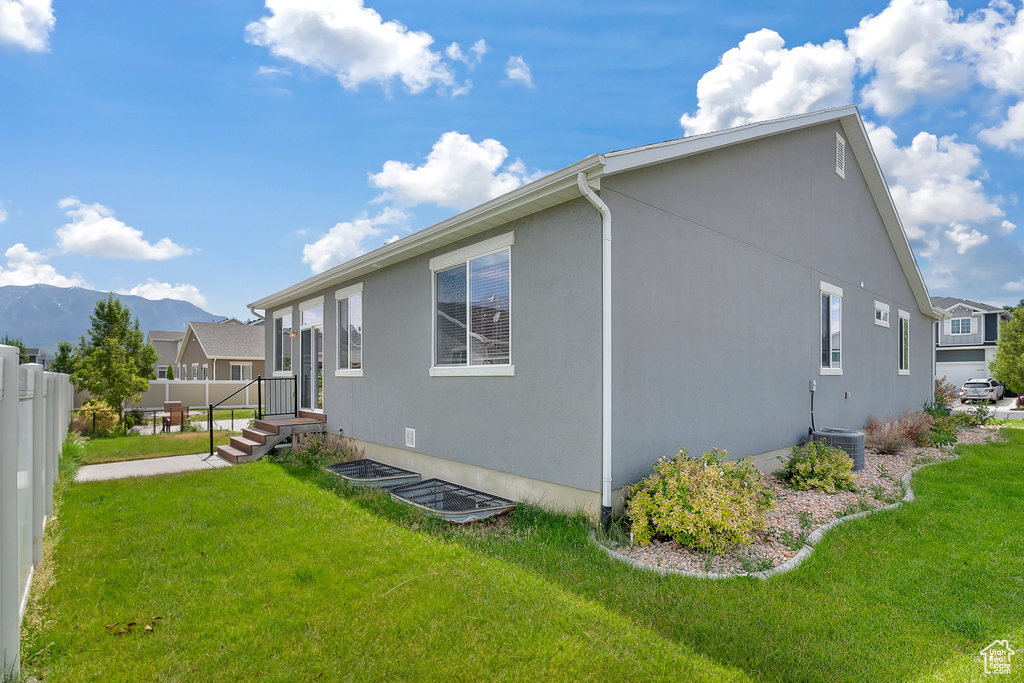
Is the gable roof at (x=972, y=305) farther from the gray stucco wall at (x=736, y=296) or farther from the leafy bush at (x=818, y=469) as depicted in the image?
the leafy bush at (x=818, y=469)

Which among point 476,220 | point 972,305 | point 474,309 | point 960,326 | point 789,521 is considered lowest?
point 789,521

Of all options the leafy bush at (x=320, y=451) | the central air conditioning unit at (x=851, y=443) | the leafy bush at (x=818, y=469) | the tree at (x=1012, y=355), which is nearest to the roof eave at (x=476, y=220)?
the leafy bush at (x=320, y=451)

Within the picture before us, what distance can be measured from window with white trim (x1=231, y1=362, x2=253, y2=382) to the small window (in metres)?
30.0

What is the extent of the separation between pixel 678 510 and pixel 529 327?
8.28 ft

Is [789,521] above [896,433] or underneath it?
underneath

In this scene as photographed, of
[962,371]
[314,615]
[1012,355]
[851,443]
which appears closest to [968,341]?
[962,371]

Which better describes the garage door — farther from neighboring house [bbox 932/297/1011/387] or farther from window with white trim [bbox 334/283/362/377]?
window with white trim [bbox 334/283/362/377]

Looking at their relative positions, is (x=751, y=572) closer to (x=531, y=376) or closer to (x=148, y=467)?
(x=531, y=376)

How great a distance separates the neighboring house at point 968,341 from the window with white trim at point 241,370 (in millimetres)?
42580

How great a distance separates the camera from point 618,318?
5242 mm

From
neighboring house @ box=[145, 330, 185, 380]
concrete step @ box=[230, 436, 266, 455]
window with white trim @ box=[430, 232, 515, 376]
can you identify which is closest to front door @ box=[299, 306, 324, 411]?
concrete step @ box=[230, 436, 266, 455]

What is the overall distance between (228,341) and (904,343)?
32067 millimetres

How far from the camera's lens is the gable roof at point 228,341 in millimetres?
29328

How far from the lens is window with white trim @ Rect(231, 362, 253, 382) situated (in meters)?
30.0
